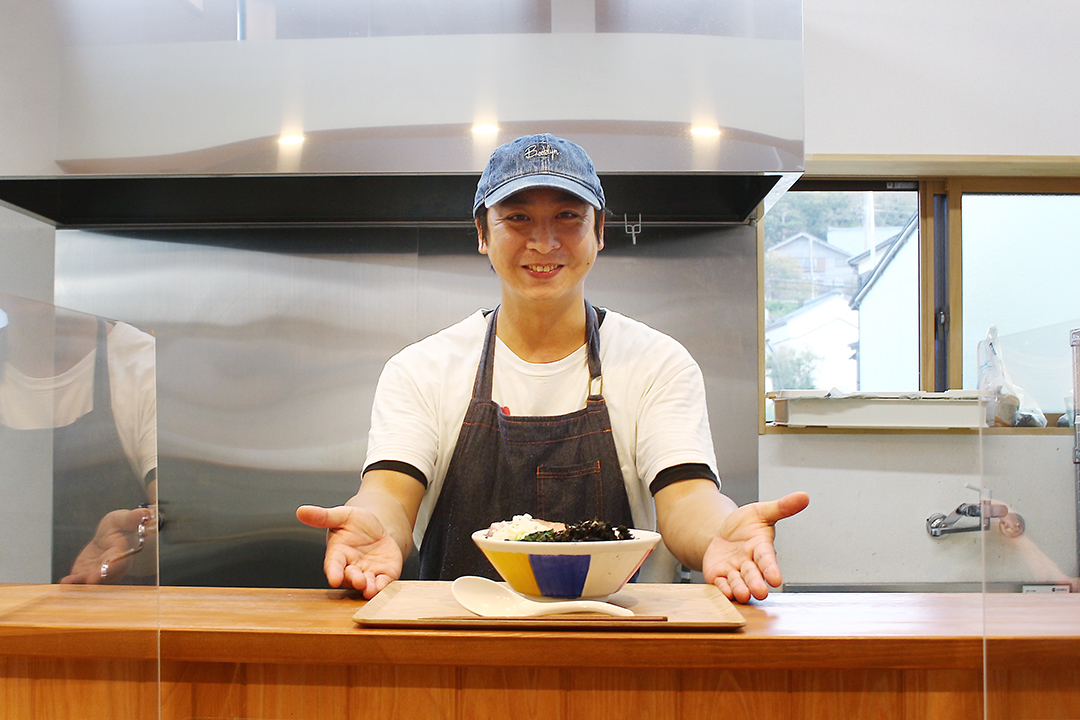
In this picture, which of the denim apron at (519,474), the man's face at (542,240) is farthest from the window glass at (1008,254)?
the man's face at (542,240)

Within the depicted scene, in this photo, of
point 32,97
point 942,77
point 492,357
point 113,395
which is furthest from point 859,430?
point 32,97

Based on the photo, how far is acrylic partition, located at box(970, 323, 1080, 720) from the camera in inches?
27.6

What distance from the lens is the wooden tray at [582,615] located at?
2.51 ft

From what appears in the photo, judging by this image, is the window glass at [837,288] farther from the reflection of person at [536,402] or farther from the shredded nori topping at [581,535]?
the shredded nori topping at [581,535]

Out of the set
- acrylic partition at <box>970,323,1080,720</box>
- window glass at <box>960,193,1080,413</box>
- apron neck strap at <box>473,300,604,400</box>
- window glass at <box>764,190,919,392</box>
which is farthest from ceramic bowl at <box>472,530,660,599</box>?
window glass at <box>960,193,1080,413</box>

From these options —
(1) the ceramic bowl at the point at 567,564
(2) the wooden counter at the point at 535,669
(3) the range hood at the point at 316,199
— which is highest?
(3) the range hood at the point at 316,199

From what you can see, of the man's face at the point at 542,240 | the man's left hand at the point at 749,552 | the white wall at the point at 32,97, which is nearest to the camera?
the man's left hand at the point at 749,552

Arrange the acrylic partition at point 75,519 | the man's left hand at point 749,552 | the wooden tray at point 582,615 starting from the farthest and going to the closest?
the man's left hand at point 749,552 < the wooden tray at point 582,615 < the acrylic partition at point 75,519

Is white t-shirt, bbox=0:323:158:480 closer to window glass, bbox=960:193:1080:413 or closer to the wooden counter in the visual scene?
the wooden counter

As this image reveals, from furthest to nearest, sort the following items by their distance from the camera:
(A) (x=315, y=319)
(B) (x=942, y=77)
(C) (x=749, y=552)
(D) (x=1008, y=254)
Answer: (D) (x=1008, y=254)
(B) (x=942, y=77)
(A) (x=315, y=319)
(C) (x=749, y=552)

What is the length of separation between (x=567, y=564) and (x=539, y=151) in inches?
31.8

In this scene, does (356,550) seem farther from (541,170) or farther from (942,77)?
(942,77)

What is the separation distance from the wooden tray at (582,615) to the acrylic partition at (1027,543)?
25 centimetres

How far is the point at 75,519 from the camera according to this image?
68 centimetres
